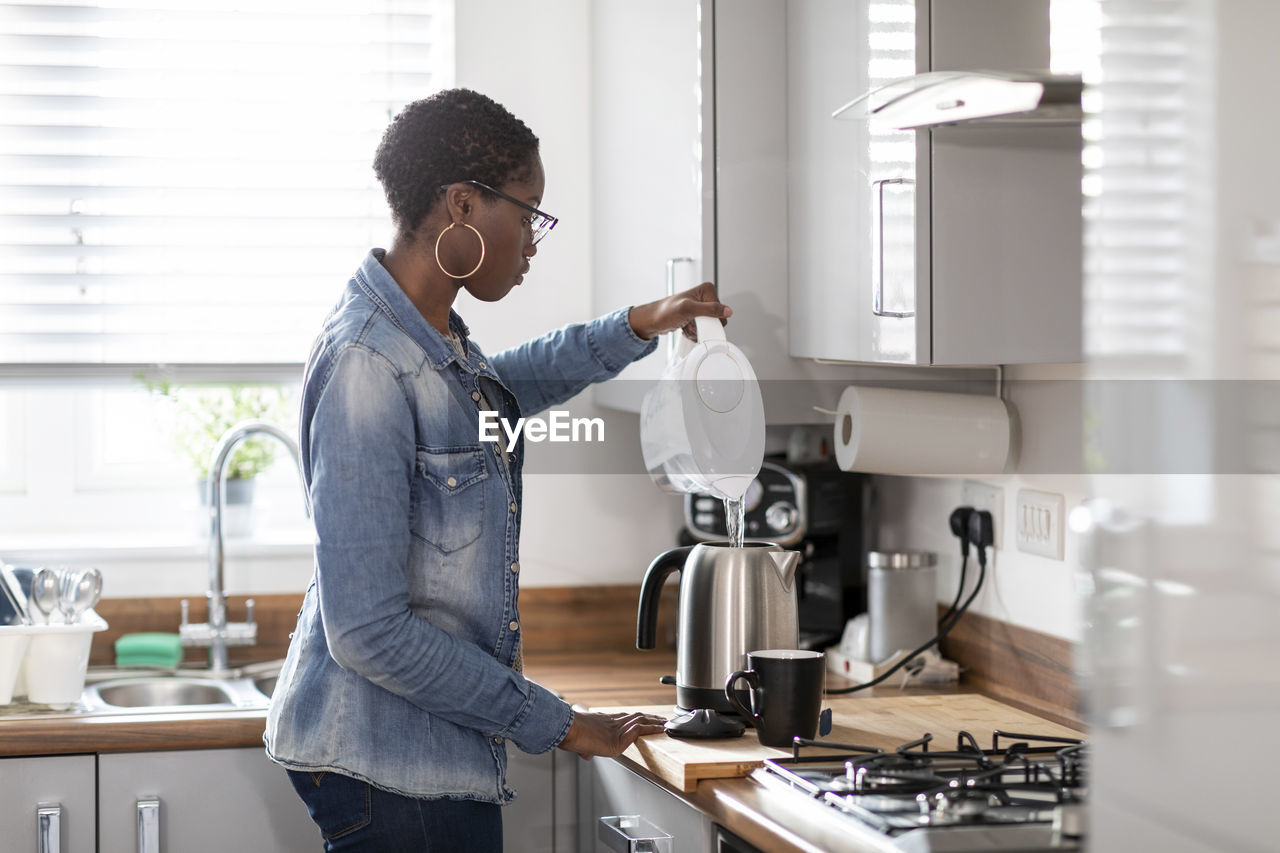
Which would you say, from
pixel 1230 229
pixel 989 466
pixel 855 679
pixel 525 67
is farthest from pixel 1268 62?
pixel 525 67

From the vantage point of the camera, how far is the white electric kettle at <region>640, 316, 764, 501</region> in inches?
74.9

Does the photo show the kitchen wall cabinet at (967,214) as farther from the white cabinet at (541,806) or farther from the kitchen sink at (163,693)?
the kitchen sink at (163,693)

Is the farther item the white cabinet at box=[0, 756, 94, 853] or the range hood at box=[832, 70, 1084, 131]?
the white cabinet at box=[0, 756, 94, 853]

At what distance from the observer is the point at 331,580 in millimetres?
1426

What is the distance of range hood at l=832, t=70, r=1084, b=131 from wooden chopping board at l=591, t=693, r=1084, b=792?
772 millimetres

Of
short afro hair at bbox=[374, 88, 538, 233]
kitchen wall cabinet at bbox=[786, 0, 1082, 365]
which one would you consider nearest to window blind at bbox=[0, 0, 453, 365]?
short afro hair at bbox=[374, 88, 538, 233]

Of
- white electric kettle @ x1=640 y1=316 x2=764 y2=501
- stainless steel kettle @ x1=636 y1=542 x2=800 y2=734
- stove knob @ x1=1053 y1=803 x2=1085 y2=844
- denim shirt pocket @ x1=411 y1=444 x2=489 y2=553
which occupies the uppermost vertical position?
white electric kettle @ x1=640 y1=316 x2=764 y2=501

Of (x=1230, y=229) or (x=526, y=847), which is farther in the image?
(x=526, y=847)

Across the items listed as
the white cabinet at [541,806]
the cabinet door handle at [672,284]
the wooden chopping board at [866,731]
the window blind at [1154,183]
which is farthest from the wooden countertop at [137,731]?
the window blind at [1154,183]

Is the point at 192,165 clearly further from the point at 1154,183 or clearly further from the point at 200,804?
the point at 1154,183

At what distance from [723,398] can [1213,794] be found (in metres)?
1.12

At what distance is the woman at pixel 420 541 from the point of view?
56.5 inches

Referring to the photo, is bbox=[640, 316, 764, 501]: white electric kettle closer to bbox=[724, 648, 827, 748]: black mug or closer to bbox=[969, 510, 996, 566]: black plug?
bbox=[724, 648, 827, 748]: black mug

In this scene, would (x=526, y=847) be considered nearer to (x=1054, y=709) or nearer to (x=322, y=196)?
(x=1054, y=709)
